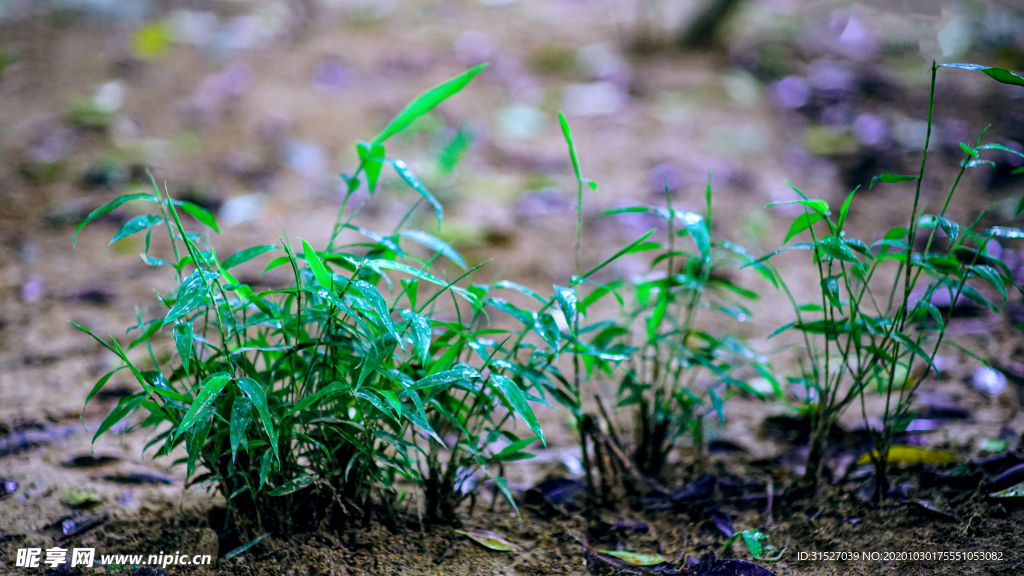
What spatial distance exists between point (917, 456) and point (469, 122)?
2522 mm

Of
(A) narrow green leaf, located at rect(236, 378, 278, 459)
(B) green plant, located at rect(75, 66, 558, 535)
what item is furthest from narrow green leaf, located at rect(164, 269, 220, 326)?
(A) narrow green leaf, located at rect(236, 378, 278, 459)

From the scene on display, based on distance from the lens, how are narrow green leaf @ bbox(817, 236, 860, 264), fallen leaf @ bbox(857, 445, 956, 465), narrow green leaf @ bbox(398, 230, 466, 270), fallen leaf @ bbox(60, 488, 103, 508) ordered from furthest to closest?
fallen leaf @ bbox(857, 445, 956, 465) < fallen leaf @ bbox(60, 488, 103, 508) < narrow green leaf @ bbox(398, 230, 466, 270) < narrow green leaf @ bbox(817, 236, 860, 264)

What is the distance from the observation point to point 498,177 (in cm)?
301

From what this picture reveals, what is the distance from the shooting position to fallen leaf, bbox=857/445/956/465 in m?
1.40

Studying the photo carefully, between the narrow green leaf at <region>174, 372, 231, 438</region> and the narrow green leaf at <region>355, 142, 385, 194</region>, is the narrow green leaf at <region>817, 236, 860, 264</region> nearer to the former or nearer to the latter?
the narrow green leaf at <region>355, 142, 385, 194</region>

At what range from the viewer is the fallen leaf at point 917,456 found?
1401 millimetres

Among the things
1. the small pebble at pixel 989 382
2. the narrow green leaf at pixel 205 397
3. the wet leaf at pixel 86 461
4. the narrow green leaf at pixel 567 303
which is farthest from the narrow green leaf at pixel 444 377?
the small pebble at pixel 989 382

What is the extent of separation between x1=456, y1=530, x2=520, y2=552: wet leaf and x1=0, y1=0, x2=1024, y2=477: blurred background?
1.05 meters

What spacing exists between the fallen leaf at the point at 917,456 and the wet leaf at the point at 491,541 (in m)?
0.76

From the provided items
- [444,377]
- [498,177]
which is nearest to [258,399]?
[444,377]

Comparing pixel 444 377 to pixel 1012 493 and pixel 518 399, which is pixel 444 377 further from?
pixel 1012 493


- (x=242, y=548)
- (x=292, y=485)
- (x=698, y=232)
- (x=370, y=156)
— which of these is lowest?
(x=242, y=548)

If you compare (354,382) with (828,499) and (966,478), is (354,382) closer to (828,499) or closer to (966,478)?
(828,499)

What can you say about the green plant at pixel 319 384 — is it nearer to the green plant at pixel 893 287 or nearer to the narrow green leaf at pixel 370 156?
the narrow green leaf at pixel 370 156
